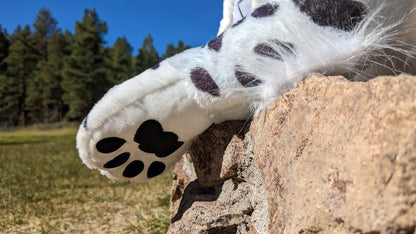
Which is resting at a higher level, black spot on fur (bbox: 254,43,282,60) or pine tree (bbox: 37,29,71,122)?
pine tree (bbox: 37,29,71,122)

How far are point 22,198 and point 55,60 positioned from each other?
19.2 metres

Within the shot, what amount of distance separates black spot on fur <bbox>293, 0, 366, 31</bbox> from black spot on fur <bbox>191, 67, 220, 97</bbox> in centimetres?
23

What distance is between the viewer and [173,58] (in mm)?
775

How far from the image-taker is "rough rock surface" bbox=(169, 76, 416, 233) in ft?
1.41

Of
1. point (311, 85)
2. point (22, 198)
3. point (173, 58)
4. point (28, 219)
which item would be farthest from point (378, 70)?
point (22, 198)

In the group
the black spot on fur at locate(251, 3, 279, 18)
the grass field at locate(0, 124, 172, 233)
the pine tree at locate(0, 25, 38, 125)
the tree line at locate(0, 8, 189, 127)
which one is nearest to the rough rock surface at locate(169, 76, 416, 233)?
the black spot on fur at locate(251, 3, 279, 18)

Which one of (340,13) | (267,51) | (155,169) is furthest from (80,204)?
(340,13)

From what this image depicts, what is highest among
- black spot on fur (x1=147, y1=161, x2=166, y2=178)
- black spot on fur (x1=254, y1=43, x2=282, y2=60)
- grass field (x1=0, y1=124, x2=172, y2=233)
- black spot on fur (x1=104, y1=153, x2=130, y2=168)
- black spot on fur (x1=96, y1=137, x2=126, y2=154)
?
black spot on fur (x1=254, y1=43, x2=282, y2=60)

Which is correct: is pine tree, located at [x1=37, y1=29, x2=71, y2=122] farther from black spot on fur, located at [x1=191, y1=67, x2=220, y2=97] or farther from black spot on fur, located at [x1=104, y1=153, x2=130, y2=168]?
black spot on fur, located at [x1=191, y1=67, x2=220, y2=97]

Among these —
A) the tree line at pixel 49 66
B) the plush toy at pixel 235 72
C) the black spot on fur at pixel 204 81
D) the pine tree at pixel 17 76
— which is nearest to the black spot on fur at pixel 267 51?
the plush toy at pixel 235 72

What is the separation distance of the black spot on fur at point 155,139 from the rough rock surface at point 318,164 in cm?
11

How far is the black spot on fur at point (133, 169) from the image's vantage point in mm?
829

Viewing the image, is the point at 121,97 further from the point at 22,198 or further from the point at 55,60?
the point at 55,60

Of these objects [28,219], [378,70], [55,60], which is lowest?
[28,219]
